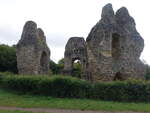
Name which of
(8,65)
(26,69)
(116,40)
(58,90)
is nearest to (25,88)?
(58,90)

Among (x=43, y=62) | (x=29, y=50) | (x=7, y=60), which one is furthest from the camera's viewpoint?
(x=7, y=60)

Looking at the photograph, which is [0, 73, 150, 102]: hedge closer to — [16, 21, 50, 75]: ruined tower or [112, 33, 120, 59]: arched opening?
[16, 21, 50, 75]: ruined tower

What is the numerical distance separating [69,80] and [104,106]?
4.53 m

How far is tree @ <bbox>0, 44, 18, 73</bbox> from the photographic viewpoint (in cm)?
4581

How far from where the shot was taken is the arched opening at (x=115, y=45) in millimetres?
29481

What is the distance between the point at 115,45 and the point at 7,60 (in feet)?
69.3

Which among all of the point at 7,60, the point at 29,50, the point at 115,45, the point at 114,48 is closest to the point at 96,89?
the point at 114,48

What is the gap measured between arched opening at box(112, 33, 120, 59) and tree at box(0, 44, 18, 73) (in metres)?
19.7

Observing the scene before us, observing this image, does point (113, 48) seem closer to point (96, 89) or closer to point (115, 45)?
point (115, 45)

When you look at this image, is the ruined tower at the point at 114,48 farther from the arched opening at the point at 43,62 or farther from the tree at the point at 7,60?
the tree at the point at 7,60

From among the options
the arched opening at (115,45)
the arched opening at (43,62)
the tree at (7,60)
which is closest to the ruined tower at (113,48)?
the arched opening at (115,45)

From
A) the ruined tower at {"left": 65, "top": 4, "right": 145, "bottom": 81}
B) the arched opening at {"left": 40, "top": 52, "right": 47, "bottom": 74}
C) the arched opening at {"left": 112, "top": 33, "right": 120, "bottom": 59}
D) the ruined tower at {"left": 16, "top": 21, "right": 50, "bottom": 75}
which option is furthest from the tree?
the arched opening at {"left": 112, "top": 33, "right": 120, "bottom": 59}

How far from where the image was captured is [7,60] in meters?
46.6

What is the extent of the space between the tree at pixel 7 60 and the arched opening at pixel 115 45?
1970cm
